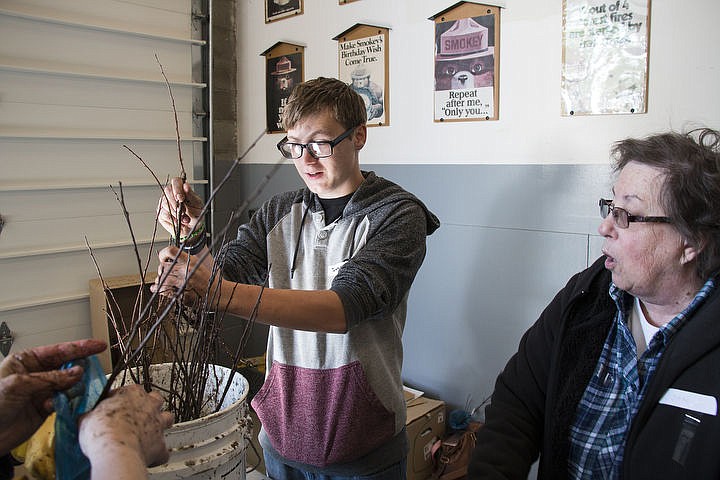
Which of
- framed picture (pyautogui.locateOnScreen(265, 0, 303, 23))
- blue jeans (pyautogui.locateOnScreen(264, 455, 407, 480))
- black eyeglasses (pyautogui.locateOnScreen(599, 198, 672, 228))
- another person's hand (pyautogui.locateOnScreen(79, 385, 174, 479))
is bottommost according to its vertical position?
blue jeans (pyautogui.locateOnScreen(264, 455, 407, 480))

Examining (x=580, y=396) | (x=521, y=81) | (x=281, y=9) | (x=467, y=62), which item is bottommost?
(x=580, y=396)

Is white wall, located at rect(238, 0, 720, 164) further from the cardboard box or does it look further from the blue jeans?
the blue jeans

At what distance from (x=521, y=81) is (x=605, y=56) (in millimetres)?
350

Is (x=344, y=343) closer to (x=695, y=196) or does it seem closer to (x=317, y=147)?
(x=317, y=147)

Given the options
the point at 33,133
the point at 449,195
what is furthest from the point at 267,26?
the point at 449,195

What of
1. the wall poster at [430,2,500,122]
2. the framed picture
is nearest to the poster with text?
the wall poster at [430,2,500,122]

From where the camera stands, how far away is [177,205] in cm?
141

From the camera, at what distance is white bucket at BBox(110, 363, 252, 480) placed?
38.5 inches

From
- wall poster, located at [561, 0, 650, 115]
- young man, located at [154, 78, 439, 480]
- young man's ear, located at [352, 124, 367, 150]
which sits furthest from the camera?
wall poster, located at [561, 0, 650, 115]

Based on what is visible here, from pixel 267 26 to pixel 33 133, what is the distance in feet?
4.88

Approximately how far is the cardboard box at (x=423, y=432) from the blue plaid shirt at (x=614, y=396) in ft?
4.44

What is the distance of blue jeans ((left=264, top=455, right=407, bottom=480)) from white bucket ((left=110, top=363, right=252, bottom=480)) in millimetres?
472

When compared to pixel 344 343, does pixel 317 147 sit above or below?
above

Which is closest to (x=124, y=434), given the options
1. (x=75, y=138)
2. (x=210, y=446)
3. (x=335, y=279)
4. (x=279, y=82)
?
(x=210, y=446)
